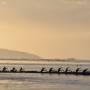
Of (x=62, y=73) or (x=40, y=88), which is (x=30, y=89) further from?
(x=62, y=73)

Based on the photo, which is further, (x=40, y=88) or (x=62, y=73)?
(x=62, y=73)

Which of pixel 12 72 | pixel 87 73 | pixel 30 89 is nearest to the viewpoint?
pixel 30 89

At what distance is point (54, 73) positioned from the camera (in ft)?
422

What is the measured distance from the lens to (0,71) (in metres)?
140

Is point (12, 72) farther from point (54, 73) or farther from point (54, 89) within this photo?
point (54, 89)

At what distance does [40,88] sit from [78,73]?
49993 millimetres

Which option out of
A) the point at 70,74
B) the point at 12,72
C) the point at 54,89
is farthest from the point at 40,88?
the point at 12,72

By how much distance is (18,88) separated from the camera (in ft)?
242

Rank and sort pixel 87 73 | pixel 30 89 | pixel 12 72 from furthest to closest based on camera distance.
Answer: pixel 12 72 → pixel 87 73 → pixel 30 89

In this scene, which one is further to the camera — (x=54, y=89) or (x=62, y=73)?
(x=62, y=73)

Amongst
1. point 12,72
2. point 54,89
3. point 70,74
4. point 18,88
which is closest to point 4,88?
point 18,88

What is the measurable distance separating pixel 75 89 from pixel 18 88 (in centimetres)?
731

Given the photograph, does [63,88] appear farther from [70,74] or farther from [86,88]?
[70,74]

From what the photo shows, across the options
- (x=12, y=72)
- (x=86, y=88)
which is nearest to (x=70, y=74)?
(x=12, y=72)
